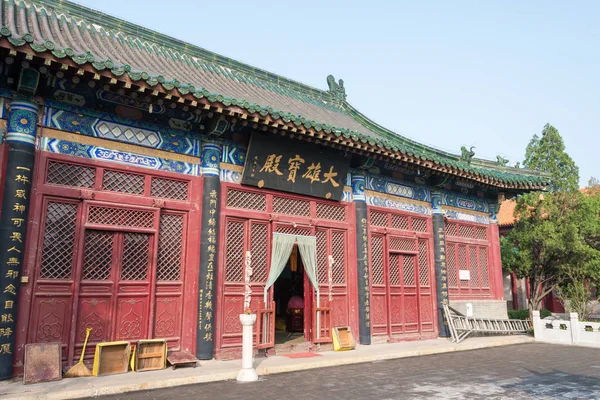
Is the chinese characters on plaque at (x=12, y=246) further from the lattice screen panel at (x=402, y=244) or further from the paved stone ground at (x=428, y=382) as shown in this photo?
the lattice screen panel at (x=402, y=244)

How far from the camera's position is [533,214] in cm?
1415

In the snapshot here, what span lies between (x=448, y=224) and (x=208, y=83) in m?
7.24

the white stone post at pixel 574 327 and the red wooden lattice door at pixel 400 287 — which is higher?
the red wooden lattice door at pixel 400 287

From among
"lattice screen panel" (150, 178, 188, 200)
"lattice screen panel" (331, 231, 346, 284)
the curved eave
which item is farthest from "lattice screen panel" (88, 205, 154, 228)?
"lattice screen panel" (331, 231, 346, 284)

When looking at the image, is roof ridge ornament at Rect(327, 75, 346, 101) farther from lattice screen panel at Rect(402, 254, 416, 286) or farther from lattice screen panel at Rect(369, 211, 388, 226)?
lattice screen panel at Rect(402, 254, 416, 286)

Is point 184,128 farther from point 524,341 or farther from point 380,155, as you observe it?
point 524,341

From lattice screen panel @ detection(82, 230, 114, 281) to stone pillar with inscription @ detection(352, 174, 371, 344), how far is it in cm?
506

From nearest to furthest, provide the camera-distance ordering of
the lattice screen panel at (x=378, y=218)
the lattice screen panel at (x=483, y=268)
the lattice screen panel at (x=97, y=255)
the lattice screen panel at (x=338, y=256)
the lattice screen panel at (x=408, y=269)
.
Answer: the lattice screen panel at (x=97, y=255) < the lattice screen panel at (x=338, y=256) < the lattice screen panel at (x=378, y=218) < the lattice screen panel at (x=408, y=269) < the lattice screen panel at (x=483, y=268)

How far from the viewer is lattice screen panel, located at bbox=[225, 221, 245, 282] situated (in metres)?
7.96

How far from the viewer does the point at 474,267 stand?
1257cm

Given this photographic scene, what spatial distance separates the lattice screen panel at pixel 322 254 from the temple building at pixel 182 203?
35mm

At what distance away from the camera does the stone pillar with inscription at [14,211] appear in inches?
225

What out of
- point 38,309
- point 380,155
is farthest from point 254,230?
point 38,309

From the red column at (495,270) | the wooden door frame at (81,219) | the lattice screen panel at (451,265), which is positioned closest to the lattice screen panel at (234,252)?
the wooden door frame at (81,219)
